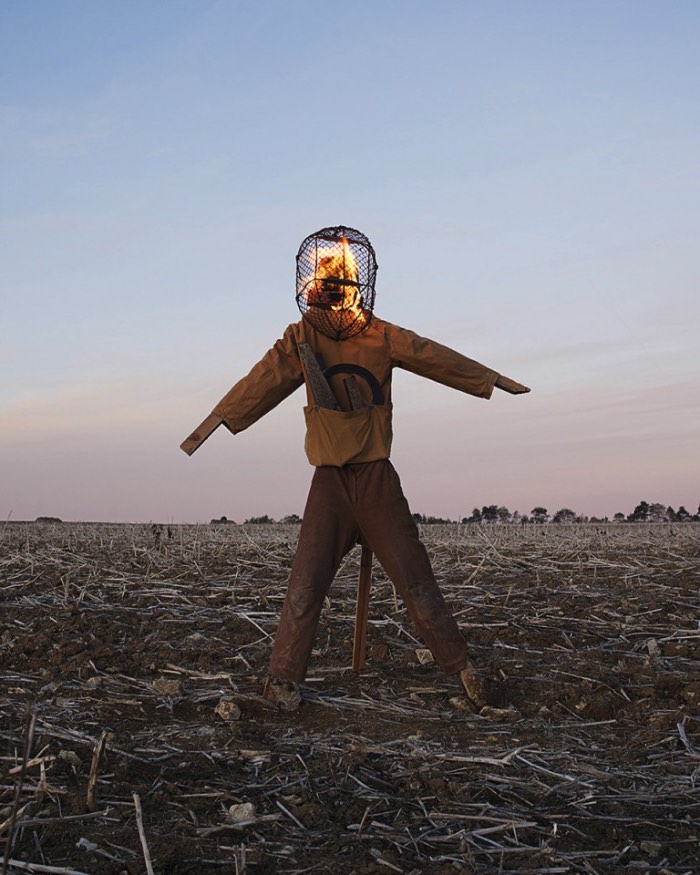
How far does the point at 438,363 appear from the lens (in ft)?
18.0

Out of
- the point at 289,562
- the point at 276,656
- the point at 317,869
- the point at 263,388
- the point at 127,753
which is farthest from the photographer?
the point at 289,562

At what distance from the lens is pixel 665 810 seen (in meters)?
3.57

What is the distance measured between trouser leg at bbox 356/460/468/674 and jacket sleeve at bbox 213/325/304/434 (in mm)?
675

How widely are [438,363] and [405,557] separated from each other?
1166 mm

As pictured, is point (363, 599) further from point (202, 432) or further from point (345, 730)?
point (202, 432)

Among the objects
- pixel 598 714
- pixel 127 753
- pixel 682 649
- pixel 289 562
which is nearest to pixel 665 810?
pixel 598 714

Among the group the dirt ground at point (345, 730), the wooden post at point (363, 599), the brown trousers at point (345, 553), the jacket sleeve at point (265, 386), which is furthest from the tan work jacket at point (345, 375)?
the dirt ground at point (345, 730)

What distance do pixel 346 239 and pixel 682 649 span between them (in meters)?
3.44

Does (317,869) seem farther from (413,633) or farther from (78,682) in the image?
(413,633)

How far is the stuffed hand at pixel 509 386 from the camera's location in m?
5.52

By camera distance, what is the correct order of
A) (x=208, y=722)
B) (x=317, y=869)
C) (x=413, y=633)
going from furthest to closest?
(x=413, y=633)
(x=208, y=722)
(x=317, y=869)

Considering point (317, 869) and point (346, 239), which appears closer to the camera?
point (317, 869)

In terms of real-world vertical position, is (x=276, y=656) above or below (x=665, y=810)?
above

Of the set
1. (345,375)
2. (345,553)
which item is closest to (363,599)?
(345,553)
